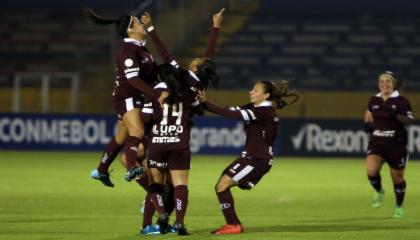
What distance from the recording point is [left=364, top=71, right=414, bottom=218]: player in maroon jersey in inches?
623

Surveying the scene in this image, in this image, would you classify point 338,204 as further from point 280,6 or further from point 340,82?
point 280,6

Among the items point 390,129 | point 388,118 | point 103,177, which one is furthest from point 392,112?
point 103,177

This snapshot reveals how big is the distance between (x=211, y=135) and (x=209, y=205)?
14.4 meters

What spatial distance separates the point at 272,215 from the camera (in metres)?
15.1

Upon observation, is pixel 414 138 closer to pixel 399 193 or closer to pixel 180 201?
pixel 399 193

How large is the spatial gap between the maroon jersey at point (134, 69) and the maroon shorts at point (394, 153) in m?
4.32

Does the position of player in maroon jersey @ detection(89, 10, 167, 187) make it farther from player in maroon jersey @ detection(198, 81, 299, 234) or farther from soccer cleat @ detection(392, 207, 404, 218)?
soccer cleat @ detection(392, 207, 404, 218)

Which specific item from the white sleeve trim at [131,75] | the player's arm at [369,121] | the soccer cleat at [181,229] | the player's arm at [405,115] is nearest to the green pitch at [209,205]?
the soccer cleat at [181,229]

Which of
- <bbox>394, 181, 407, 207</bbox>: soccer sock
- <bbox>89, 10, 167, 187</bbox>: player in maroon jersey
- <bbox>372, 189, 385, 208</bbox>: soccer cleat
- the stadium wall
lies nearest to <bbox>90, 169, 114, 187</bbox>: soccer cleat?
<bbox>89, 10, 167, 187</bbox>: player in maroon jersey

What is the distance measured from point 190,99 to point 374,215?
14.7ft

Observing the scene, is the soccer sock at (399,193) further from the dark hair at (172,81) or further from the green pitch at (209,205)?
the dark hair at (172,81)

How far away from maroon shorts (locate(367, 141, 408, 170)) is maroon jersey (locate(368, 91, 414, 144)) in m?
0.07

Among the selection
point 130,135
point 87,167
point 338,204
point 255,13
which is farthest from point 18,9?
point 130,135

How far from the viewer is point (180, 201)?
→ 466 inches
